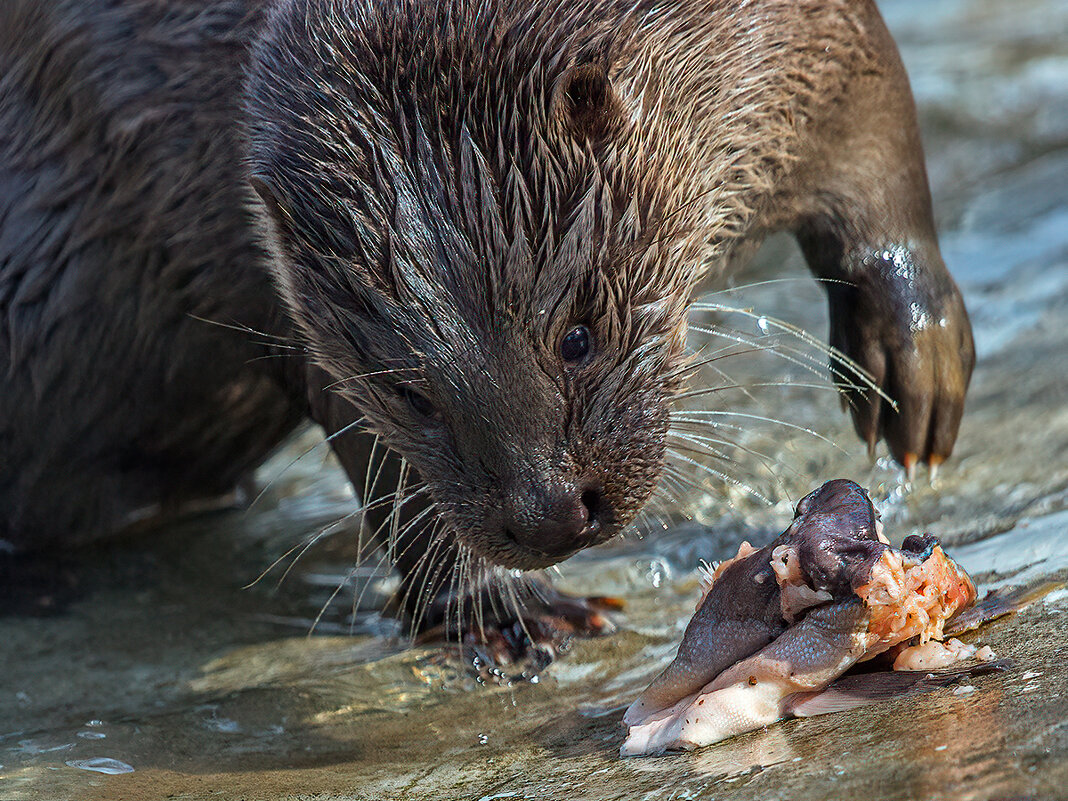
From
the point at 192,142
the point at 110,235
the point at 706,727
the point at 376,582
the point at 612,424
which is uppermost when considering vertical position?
the point at 192,142

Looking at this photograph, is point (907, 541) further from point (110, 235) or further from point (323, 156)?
point (110, 235)

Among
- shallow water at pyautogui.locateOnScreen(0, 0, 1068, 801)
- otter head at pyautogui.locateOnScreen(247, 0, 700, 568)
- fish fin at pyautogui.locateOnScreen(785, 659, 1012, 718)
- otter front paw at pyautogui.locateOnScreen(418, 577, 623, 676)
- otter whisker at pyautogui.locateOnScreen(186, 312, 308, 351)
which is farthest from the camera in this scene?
otter whisker at pyautogui.locateOnScreen(186, 312, 308, 351)

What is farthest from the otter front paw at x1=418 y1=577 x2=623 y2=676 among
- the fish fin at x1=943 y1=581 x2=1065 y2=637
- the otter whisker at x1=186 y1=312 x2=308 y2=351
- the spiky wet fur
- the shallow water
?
the fish fin at x1=943 y1=581 x2=1065 y2=637

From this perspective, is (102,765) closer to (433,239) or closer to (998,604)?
(433,239)

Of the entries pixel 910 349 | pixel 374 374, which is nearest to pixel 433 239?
pixel 374 374

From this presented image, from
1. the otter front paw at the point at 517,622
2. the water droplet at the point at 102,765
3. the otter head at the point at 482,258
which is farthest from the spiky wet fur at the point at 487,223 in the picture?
the water droplet at the point at 102,765

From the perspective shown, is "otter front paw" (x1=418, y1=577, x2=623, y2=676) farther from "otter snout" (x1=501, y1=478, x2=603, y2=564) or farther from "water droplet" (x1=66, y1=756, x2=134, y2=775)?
"water droplet" (x1=66, y1=756, x2=134, y2=775)

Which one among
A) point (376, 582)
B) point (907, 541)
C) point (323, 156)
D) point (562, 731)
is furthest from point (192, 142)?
point (907, 541)
